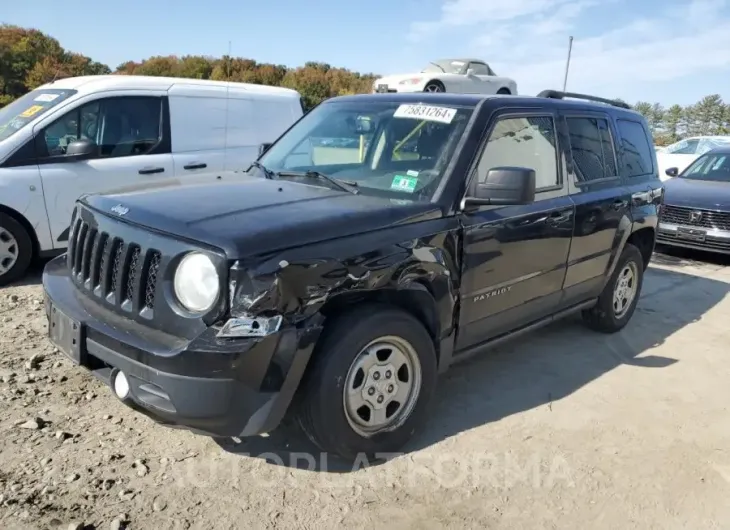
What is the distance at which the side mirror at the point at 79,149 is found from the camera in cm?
594

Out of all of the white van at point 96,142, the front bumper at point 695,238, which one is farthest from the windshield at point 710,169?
the white van at point 96,142

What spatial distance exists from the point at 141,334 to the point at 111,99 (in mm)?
4400

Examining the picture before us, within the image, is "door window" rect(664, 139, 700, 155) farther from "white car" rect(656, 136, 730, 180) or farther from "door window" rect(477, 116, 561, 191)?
"door window" rect(477, 116, 561, 191)

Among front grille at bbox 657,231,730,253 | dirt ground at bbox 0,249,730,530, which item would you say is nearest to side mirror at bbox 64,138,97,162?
dirt ground at bbox 0,249,730,530

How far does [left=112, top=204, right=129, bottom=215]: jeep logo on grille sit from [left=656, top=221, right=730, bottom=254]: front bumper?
7442 mm

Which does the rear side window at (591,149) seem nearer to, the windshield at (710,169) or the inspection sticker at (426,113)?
the inspection sticker at (426,113)

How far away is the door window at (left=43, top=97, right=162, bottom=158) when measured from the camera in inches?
239

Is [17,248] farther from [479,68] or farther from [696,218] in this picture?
[479,68]

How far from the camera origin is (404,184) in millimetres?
3514

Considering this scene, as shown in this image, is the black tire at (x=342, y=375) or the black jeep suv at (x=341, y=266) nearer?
the black jeep suv at (x=341, y=266)

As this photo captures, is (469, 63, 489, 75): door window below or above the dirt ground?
above

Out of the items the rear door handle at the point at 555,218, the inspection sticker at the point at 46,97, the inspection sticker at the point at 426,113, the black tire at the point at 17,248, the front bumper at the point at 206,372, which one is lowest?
the black tire at the point at 17,248

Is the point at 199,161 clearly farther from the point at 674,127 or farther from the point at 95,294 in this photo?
the point at 674,127

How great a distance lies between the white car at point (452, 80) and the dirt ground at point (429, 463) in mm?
10682
